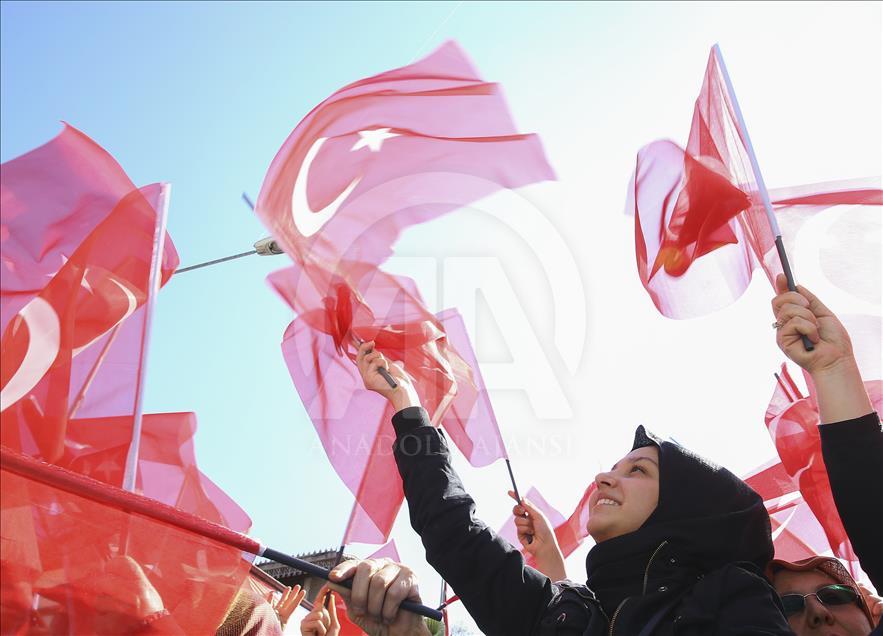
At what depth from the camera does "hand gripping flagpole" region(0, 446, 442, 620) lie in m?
2.21

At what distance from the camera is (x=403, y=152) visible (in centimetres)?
405

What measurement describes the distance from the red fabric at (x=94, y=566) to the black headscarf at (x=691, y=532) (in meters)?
1.15

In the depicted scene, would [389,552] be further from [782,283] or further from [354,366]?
[782,283]

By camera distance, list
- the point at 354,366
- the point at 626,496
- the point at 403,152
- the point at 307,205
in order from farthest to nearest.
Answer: the point at 403,152 < the point at 354,366 < the point at 307,205 < the point at 626,496

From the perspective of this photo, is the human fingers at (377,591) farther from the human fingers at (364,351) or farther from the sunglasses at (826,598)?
the sunglasses at (826,598)

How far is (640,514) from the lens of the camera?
262 cm

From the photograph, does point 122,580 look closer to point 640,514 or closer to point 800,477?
point 640,514

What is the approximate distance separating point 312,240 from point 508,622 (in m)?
Result: 1.96

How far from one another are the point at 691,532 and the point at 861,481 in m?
0.51

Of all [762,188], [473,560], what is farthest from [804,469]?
[473,560]

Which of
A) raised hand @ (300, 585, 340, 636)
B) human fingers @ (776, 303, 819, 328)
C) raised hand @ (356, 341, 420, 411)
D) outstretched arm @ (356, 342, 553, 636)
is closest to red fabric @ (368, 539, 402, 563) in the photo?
raised hand @ (300, 585, 340, 636)

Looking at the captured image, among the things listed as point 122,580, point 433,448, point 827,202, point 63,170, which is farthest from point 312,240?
point 827,202

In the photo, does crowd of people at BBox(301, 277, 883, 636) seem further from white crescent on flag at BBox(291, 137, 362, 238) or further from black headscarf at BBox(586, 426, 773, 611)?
white crescent on flag at BBox(291, 137, 362, 238)

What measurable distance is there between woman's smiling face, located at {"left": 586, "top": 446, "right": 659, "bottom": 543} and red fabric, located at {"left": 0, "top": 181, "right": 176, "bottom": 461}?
1911mm
